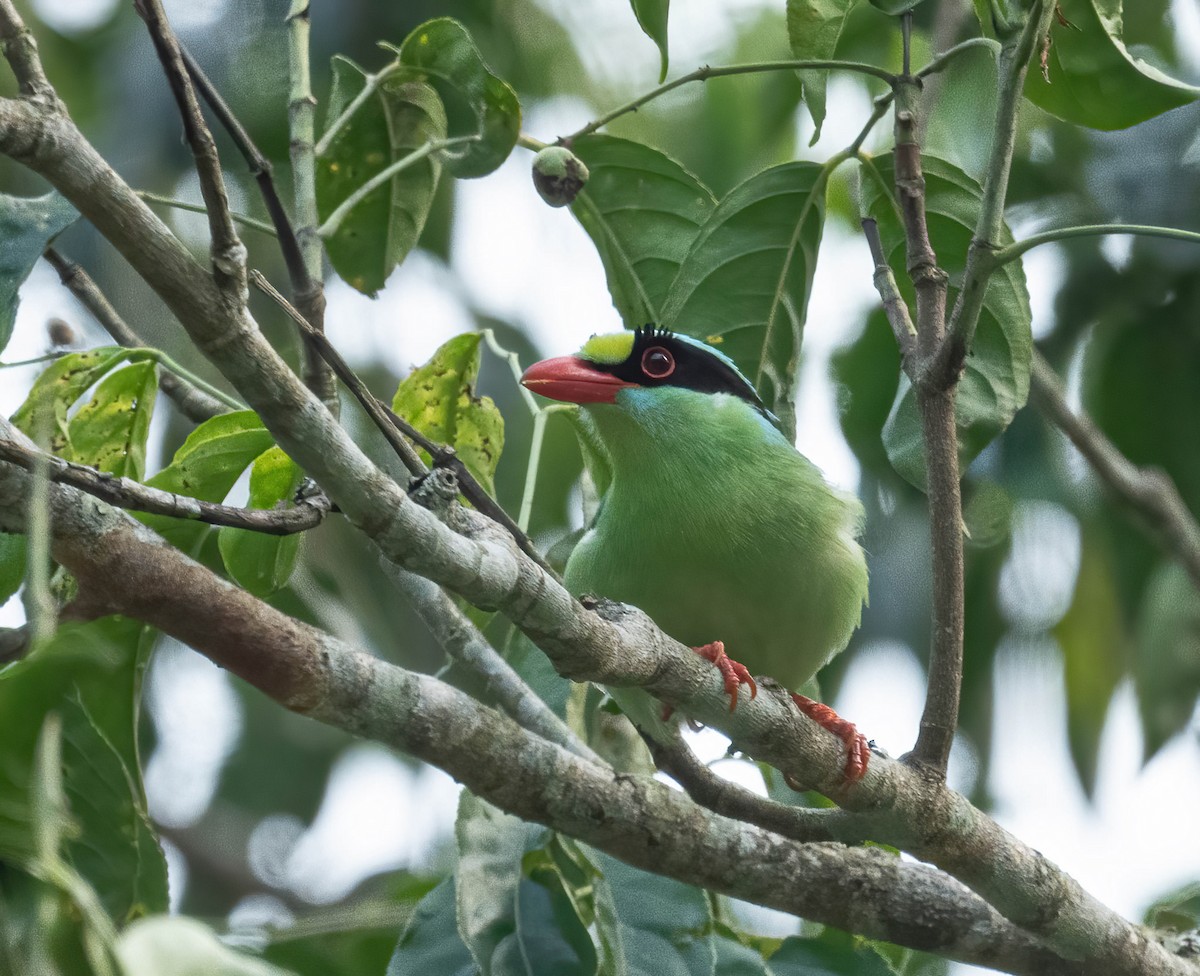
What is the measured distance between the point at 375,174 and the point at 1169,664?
3.41 metres

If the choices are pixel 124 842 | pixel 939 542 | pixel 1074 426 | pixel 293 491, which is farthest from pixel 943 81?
pixel 124 842

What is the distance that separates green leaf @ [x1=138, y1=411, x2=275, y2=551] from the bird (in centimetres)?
86

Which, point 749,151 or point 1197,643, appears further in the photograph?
point 749,151

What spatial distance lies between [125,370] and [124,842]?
3.15 ft

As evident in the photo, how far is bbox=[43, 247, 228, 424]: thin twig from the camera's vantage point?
3.31m

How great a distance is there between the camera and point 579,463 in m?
5.16

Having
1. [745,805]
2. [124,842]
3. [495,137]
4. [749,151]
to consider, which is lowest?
[124,842]

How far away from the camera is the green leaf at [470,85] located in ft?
10.8

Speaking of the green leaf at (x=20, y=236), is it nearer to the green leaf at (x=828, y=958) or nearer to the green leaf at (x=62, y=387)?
the green leaf at (x=62, y=387)

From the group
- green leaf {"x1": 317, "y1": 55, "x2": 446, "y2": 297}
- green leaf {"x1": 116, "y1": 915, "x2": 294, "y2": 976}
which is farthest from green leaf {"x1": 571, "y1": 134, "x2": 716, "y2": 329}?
green leaf {"x1": 116, "y1": 915, "x2": 294, "y2": 976}

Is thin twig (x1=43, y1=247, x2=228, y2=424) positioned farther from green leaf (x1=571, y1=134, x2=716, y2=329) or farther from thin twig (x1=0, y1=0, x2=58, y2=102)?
thin twig (x1=0, y1=0, x2=58, y2=102)

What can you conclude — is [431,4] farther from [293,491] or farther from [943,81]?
[293,491]

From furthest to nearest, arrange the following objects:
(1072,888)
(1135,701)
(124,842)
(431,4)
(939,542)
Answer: (431,4), (1135,701), (1072,888), (939,542), (124,842)

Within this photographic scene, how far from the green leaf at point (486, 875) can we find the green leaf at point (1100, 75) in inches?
71.4
